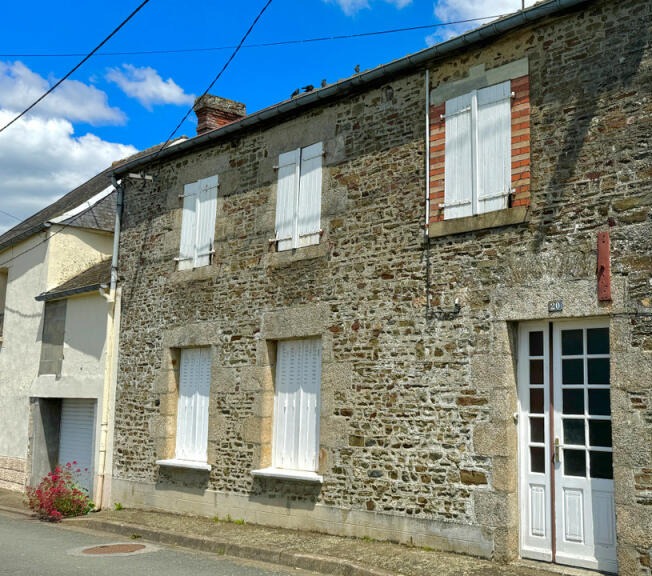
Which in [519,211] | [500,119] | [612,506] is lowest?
[612,506]

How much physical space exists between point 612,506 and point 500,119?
3.90 meters

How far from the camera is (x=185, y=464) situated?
10.7m

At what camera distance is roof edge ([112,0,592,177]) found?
7.47 m

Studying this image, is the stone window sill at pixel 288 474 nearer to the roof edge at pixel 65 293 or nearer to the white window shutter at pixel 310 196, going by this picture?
the white window shutter at pixel 310 196

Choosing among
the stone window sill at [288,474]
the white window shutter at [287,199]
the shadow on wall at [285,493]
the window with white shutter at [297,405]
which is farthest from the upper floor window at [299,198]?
the shadow on wall at [285,493]

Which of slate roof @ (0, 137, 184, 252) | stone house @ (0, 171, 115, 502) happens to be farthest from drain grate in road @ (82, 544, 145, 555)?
slate roof @ (0, 137, 184, 252)

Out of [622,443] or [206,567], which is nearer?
[622,443]

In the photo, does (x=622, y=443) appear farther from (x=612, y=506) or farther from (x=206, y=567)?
(x=206, y=567)

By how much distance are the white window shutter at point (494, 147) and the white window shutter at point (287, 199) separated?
281 centimetres

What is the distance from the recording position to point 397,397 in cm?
828

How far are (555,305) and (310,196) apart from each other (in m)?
3.82

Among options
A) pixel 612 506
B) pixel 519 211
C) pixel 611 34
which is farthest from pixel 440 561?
pixel 611 34

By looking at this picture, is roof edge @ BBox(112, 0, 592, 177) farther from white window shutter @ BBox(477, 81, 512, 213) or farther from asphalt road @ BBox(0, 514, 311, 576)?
asphalt road @ BBox(0, 514, 311, 576)

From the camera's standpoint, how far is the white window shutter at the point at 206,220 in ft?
36.5
